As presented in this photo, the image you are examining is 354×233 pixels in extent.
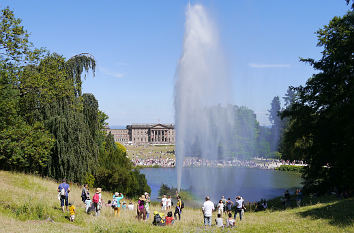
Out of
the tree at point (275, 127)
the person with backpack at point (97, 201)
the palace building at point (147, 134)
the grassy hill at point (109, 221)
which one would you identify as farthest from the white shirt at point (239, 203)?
the palace building at point (147, 134)

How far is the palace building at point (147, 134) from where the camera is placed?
15650 centimetres

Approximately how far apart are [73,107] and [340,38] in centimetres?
1767

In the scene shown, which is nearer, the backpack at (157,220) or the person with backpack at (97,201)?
the backpack at (157,220)

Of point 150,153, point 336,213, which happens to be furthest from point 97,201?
point 150,153

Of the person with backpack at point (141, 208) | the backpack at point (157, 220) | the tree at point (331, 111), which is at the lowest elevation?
the backpack at point (157, 220)

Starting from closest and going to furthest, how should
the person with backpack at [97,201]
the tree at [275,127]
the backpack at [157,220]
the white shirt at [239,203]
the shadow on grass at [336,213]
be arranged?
the shadow on grass at [336,213] < the backpack at [157,220] < the person with backpack at [97,201] < the white shirt at [239,203] < the tree at [275,127]

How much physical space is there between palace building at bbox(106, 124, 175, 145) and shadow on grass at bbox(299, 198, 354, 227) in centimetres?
13589

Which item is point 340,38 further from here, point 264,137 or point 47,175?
point 264,137

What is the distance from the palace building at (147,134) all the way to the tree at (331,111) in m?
129

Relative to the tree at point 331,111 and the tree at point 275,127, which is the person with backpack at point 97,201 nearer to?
the tree at point 331,111

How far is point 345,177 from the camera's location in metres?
18.7

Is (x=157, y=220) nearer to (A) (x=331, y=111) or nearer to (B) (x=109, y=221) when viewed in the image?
(B) (x=109, y=221)

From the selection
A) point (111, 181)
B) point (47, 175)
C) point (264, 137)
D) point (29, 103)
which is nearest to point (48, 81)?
point (29, 103)

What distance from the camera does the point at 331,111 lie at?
1955 cm
